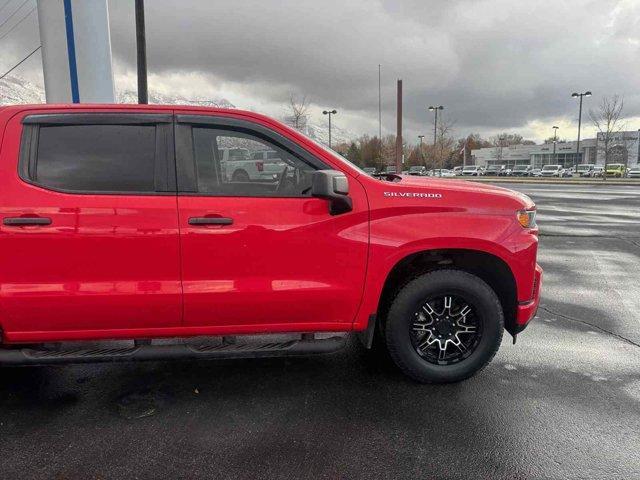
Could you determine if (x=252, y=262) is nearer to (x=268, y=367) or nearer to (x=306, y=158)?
(x=306, y=158)

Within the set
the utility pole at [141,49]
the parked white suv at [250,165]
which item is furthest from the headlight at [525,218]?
the utility pole at [141,49]

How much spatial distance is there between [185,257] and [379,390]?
1.70 metres

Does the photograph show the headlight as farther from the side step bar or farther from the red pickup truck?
the side step bar

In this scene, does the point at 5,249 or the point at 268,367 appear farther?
the point at 268,367

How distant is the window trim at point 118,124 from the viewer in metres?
3.04

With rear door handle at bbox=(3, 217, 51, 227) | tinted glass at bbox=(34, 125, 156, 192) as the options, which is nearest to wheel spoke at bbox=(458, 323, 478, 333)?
tinted glass at bbox=(34, 125, 156, 192)

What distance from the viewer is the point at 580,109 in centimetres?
5031

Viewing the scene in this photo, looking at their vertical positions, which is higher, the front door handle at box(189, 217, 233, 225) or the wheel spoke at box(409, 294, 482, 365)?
the front door handle at box(189, 217, 233, 225)

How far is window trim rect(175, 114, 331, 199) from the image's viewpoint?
314cm

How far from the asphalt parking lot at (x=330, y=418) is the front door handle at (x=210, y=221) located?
1.28m

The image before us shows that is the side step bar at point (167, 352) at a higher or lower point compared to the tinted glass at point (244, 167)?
lower

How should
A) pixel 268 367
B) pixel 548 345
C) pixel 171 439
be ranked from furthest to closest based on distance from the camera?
1. pixel 548 345
2. pixel 268 367
3. pixel 171 439

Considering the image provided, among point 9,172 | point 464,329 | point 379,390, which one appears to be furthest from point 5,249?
point 464,329

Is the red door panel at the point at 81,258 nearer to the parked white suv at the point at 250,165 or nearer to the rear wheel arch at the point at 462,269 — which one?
the parked white suv at the point at 250,165
